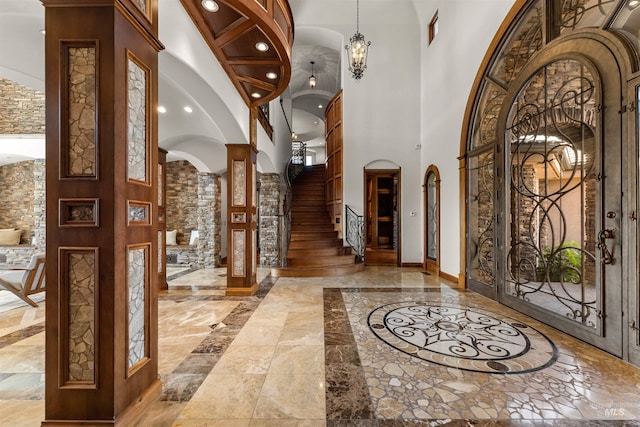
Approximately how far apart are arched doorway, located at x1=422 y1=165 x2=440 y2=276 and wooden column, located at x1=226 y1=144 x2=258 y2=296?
13.6 feet

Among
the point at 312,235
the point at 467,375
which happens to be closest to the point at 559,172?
the point at 467,375

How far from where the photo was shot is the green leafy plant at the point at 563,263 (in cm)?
301

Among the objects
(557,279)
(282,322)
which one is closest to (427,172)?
(557,279)

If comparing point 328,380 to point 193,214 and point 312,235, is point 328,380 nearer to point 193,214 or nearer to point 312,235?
point 312,235

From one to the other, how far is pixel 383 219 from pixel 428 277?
4020 millimetres

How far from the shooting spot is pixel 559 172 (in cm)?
315

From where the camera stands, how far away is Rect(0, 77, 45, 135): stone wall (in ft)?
21.4

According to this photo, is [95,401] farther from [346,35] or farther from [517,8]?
[346,35]

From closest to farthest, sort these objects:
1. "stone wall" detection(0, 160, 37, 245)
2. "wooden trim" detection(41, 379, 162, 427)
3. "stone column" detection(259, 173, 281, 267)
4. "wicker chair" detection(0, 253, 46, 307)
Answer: "wooden trim" detection(41, 379, 162, 427) → "wicker chair" detection(0, 253, 46, 307) → "stone column" detection(259, 173, 281, 267) → "stone wall" detection(0, 160, 37, 245)

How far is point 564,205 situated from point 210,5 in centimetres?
422

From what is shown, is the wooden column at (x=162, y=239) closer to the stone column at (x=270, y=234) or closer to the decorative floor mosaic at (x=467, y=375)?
the stone column at (x=270, y=234)

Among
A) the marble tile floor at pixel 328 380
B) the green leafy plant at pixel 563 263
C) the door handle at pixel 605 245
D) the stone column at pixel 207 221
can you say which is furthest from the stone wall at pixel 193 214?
the door handle at pixel 605 245

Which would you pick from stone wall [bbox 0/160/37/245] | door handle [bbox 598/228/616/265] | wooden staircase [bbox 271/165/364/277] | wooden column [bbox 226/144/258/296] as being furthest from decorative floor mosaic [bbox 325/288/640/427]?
stone wall [bbox 0/160/37/245]

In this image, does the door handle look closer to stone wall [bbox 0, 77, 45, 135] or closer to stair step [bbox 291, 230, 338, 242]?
stair step [bbox 291, 230, 338, 242]
